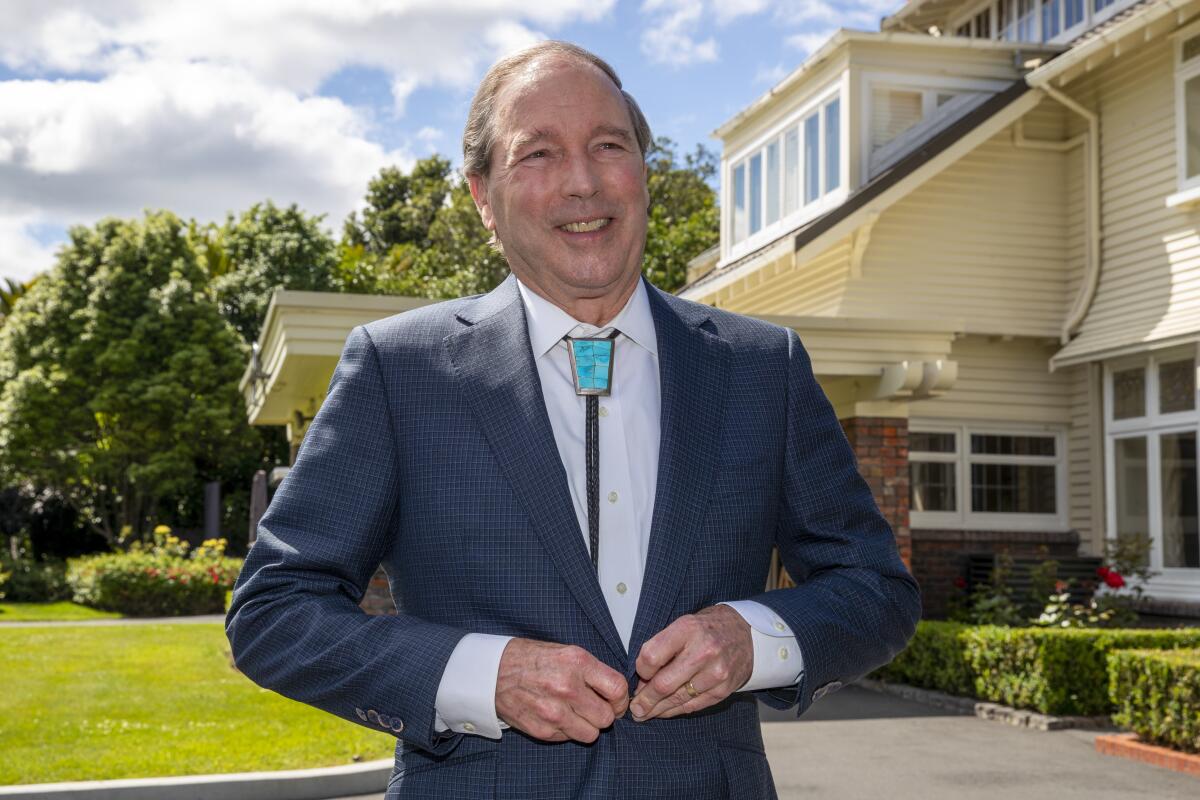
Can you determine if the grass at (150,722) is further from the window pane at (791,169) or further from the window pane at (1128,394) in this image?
the window pane at (1128,394)

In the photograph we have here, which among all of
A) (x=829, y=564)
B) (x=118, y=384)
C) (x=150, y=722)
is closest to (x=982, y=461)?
(x=150, y=722)

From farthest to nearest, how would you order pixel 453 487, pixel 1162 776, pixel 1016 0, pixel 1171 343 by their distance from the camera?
pixel 1016 0
pixel 1171 343
pixel 1162 776
pixel 453 487

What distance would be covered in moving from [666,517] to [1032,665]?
10.1 metres

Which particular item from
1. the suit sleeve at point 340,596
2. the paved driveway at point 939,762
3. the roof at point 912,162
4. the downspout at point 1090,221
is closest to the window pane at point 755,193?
the roof at point 912,162

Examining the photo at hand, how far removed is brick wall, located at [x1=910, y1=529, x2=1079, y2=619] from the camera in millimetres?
16016

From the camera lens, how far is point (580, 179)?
197 cm

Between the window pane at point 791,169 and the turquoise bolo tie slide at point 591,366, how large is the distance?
1663 cm

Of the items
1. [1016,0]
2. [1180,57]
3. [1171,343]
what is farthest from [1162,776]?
[1016,0]

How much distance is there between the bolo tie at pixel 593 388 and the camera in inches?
74.9

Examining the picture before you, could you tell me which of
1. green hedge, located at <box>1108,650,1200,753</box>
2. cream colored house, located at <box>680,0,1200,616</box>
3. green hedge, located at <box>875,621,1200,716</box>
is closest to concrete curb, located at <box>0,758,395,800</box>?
green hedge, located at <box>1108,650,1200,753</box>

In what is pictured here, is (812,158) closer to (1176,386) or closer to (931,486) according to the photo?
(931,486)

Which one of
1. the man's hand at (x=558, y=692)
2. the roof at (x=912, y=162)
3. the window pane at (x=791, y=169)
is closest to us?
the man's hand at (x=558, y=692)

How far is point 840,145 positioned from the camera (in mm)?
17031

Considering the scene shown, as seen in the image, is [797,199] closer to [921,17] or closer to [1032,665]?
[921,17]
